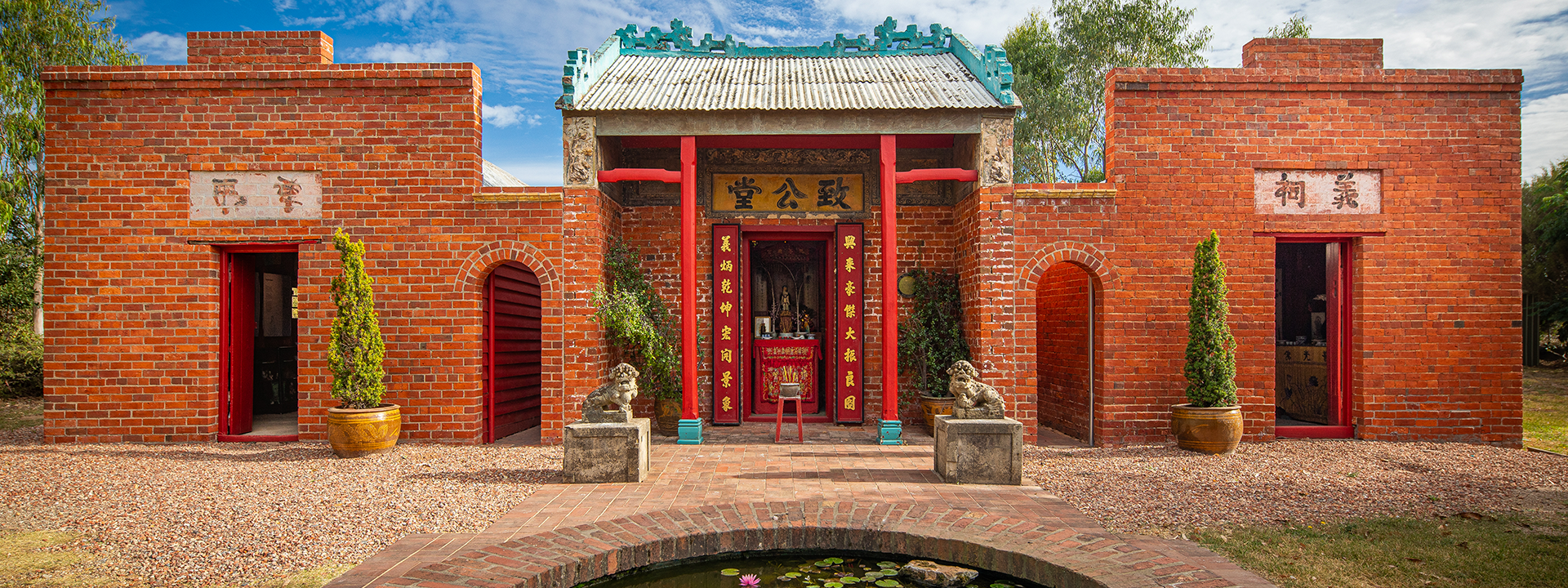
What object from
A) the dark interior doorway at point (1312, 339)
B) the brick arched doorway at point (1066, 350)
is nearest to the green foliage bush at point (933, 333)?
the brick arched doorway at point (1066, 350)

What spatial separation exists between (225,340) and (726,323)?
5.32 metres

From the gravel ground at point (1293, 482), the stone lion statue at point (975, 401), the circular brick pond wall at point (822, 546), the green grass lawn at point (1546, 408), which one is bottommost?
the green grass lawn at point (1546, 408)

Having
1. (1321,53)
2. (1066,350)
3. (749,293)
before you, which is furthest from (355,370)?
(1321,53)

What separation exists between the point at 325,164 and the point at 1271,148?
32.4ft

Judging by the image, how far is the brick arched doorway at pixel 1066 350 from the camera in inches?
323

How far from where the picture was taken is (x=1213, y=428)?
23.4ft

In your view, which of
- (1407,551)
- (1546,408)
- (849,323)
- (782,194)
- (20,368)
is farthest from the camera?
(20,368)

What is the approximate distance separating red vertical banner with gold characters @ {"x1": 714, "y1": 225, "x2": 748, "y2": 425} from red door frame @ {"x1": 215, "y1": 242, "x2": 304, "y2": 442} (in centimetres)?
447

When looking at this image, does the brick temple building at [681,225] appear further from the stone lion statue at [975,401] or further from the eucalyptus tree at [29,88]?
the eucalyptus tree at [29,88]

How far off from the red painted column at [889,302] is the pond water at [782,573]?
3.25 m

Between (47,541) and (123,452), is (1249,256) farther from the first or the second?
(123,452)

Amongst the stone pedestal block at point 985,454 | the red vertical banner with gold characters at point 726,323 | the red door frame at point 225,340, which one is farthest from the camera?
the red vertical banner with gold characters at point 726,323

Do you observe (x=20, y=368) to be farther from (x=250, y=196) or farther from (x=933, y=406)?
(x=933, y=406)

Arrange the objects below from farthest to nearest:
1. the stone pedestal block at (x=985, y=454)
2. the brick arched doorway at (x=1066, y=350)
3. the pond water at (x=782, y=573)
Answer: the brick arched doorway at (x=1066, y=350) → the stone pedestal block at (x=985, y=454) → the pond water at (x=782, y=573)
